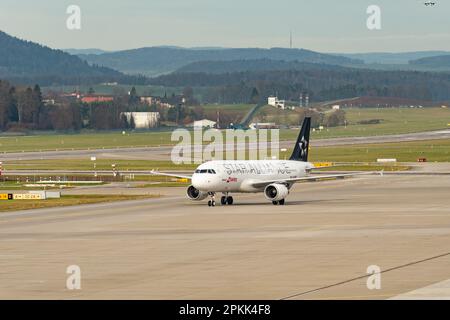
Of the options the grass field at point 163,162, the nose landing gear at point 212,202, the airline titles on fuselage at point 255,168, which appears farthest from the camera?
the grass field at point 163,162

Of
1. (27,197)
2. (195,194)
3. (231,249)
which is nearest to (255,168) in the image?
(195,194)

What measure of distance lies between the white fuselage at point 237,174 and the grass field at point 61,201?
1283cm

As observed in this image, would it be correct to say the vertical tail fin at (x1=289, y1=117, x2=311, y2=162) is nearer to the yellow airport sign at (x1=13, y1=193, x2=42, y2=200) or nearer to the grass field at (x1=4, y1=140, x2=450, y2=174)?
the yellow airport sign at (x1=13, y1=193, x2=42, y2=200)

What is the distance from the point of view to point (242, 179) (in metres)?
91.4

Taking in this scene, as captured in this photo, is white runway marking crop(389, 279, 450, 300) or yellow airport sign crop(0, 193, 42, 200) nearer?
white runway marking crop(389, 279, 450, 300)

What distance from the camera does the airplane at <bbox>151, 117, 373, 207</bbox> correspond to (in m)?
89.4

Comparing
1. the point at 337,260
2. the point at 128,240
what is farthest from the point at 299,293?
the point at 128,240

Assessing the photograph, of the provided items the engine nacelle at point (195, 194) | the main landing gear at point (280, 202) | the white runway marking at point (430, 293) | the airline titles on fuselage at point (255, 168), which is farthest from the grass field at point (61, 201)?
the white runway marking at point (430, 293)

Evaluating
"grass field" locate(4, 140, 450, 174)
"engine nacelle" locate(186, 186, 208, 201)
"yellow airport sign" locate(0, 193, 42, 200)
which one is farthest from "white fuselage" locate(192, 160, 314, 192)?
"grass field" locate(4, 140, 450, 174)

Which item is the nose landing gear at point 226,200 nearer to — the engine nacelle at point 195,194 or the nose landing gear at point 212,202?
the nose landing gear at point 212,202

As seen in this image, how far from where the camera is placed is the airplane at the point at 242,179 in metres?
89.4

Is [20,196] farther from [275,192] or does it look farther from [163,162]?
[163,162]

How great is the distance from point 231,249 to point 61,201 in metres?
42.9
